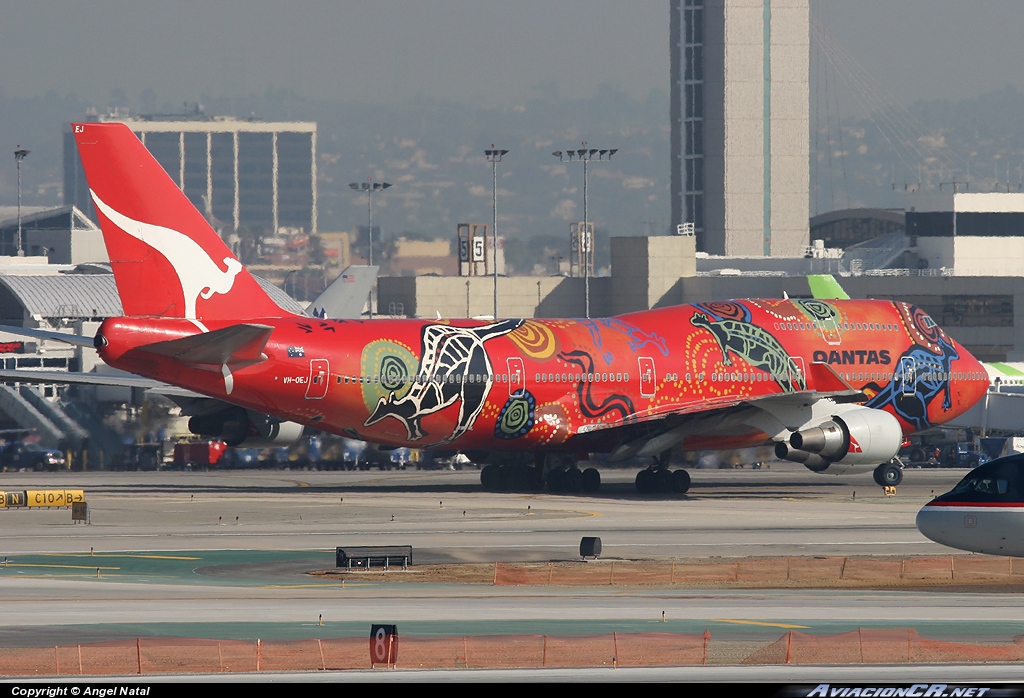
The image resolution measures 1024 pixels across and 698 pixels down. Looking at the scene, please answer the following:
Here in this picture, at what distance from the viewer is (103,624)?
30.0 m

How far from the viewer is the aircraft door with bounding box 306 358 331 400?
2167 inches

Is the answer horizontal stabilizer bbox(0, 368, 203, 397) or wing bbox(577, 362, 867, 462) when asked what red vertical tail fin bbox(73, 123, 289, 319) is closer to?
horizontal stabilizer bbox(0, 368, 203, 397)

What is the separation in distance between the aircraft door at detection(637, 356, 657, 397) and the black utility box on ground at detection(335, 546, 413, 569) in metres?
21.4

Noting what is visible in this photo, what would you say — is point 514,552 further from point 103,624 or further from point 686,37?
point 686,37

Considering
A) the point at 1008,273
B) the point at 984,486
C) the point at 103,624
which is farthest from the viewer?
the point at 1008,273

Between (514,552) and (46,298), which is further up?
(46,298)

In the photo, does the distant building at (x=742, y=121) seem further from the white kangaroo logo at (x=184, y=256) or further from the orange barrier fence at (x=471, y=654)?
the orange barrier fence at (x=471, y=654)

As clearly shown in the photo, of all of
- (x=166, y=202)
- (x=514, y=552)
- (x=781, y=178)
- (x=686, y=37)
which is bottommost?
(x=514, y=552)

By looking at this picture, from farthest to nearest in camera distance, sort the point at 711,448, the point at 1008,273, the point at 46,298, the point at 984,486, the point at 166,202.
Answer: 1. the point at 1008,273
2. the point at 46,298
3. the point at 711,448
4. the point at 166,202
5. the point at 984,486

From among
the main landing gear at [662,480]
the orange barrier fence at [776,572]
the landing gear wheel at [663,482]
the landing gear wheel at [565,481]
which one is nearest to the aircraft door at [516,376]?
the landing gear wheel at [565,481]

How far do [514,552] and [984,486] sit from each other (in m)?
12.8

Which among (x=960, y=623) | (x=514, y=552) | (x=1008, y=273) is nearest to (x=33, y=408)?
(x=514, y=552)

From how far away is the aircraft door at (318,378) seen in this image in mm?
55031

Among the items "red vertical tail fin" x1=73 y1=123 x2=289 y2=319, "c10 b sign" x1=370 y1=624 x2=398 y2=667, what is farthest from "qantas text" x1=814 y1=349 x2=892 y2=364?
"c10 b sign" x1=370 y1=624 x2=398 y2=667
